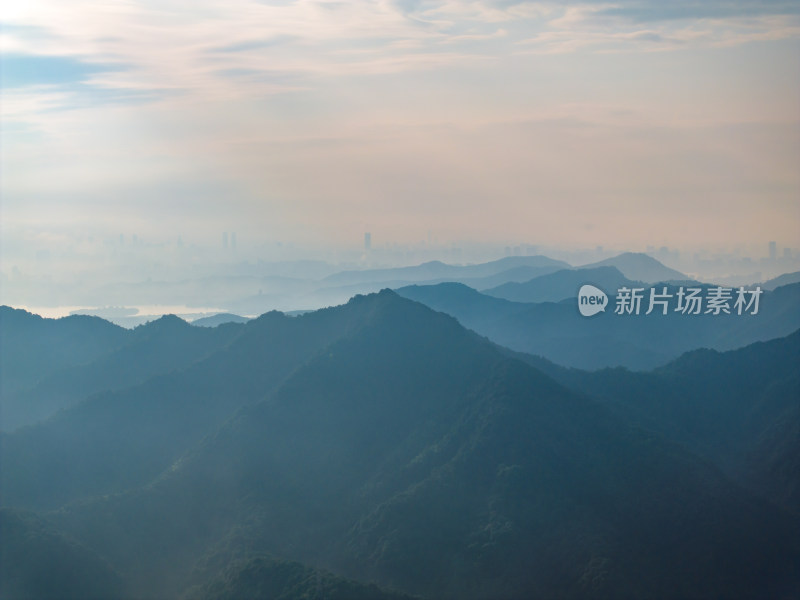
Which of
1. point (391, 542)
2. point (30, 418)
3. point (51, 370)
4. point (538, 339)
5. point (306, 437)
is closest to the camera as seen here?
point (391, 542)

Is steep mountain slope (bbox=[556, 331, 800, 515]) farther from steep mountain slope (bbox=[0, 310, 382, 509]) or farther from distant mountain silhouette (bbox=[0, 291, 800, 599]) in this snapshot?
steep mountain slope (bbox=[0, 310, 382, 509])

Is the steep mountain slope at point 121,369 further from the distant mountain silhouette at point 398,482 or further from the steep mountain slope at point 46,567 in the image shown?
the steep mountain slope at point 46,567

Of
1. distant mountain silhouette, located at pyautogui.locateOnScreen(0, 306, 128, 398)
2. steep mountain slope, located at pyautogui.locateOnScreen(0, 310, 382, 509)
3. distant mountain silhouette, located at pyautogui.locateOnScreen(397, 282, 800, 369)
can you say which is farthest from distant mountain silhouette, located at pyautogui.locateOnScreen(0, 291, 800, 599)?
distant mountain silhouette, located at pyautogui.locateOnScreen(397, 282, 800, 369)

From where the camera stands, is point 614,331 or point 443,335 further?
point 614,331

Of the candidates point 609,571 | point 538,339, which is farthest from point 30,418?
point 538,339

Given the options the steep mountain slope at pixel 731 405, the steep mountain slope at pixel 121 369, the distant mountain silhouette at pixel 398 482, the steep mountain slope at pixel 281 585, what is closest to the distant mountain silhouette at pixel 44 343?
the steep mountain slope at pixel 121 369

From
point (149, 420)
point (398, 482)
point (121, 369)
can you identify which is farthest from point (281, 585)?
point (121, 369)

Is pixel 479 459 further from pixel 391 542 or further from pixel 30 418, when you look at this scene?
pixel 30 418

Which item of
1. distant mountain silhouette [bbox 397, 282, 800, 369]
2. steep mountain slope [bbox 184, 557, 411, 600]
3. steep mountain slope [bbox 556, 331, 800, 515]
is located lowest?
steep mountain slope [bbox 184, 557, 411, 600]

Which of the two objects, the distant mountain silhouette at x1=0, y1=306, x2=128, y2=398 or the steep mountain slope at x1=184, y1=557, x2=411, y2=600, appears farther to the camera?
the distant mountain silhouette at x1=0, y1=306, x2=128, y2=398
